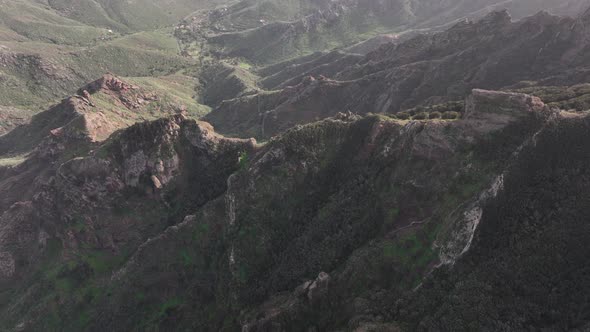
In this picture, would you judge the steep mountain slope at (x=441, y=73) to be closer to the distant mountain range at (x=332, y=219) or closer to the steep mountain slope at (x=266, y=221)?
the distant mountain range at (x=332, y=219)

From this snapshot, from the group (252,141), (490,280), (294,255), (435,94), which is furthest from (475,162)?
(435,94)

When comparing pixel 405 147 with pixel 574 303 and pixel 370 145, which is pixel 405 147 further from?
pixel 574 303

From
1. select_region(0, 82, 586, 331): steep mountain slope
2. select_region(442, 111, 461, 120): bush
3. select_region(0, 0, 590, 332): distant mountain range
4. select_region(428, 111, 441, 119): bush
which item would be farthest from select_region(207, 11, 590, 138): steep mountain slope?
select_region(0, 82, 586, 331): steep mountain slope

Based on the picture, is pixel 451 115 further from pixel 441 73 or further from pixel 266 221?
pixel 441 73

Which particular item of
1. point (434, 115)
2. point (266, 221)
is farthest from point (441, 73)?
point (266, 221)

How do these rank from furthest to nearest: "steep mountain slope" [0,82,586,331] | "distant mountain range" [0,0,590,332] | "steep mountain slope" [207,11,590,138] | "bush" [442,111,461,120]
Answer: "steep mountain slope" [207,11,590,138], "bush" [442,111,461,120], "steep mountain slope" [0,82,586,331], "distant mountain range" [0,0,590,332]

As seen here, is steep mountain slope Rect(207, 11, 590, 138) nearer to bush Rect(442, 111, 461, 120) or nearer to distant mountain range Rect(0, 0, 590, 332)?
distant mountain range Rect(0, 0, 590, 332)

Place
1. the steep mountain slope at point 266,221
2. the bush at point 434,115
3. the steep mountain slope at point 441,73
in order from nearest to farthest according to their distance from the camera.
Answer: the steep mountain slope at point 266,221 → the bush at point 434,115 → the steep mountain slope at point 441,73

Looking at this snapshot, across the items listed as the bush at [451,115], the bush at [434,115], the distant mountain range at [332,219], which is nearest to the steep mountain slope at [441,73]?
the distant mountain range at [332,219]
